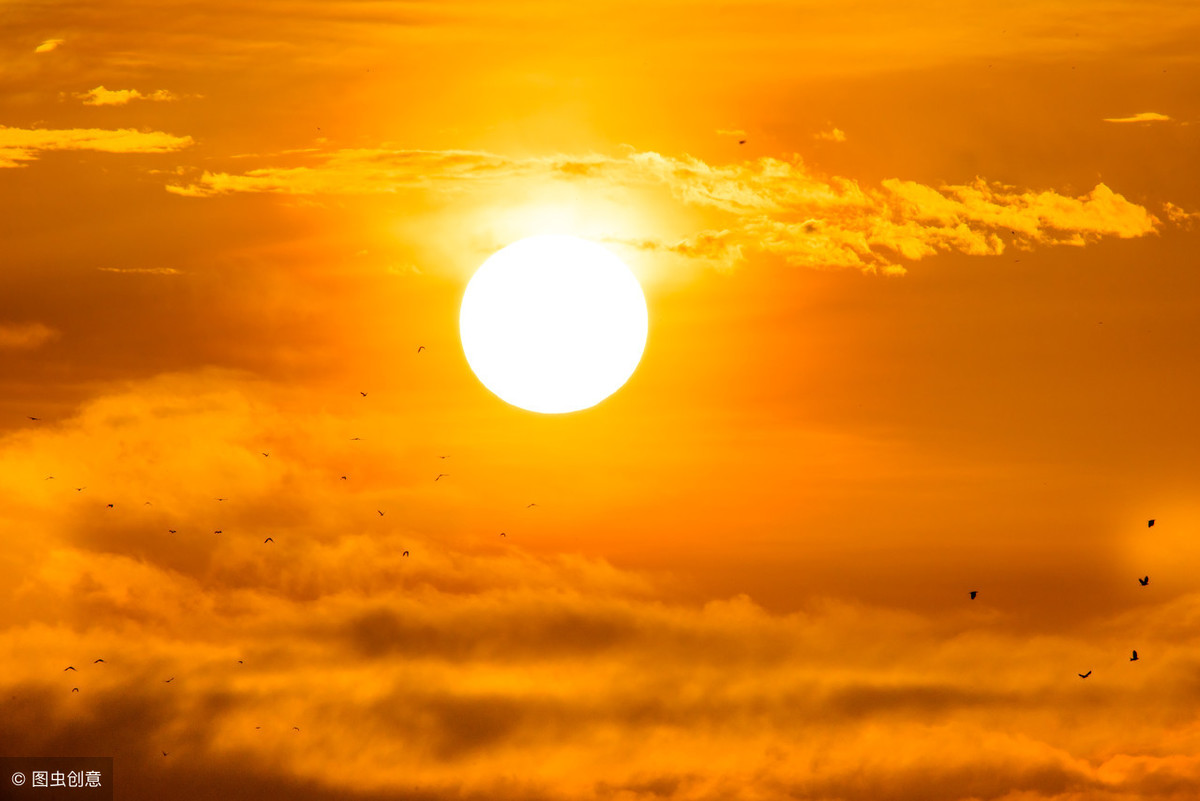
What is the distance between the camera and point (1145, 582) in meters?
102

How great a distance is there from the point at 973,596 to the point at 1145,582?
81.1 ft

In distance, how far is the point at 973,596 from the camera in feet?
331
